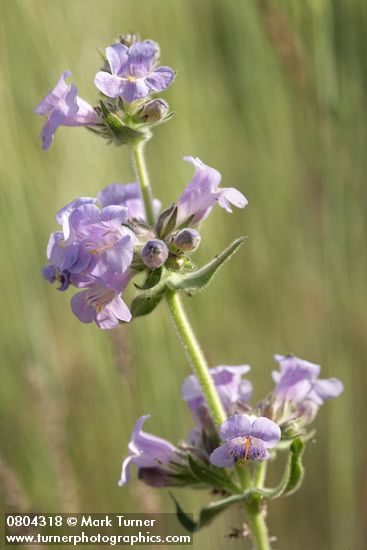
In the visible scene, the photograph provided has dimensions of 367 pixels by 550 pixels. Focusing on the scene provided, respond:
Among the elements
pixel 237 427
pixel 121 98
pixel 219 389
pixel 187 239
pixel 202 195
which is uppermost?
pixel 121 98

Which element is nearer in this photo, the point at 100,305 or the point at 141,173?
the point at 100,305

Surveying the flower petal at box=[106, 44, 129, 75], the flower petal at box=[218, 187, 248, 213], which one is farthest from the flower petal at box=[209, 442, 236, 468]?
the flower petal at box=[106, 44, 129, 75]

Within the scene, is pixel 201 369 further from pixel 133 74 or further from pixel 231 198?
pixel 133 74

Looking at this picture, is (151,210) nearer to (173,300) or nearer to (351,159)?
(173,300)

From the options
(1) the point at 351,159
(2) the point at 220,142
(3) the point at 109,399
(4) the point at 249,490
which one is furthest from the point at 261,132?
(4) the point at 249,490

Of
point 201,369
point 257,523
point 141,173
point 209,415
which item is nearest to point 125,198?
point 141,173

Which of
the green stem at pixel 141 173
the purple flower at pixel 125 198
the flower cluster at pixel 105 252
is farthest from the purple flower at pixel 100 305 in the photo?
the purple flower at pixel 125 198

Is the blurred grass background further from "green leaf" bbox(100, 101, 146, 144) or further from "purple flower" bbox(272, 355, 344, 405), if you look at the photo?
"green leaf" bbox(100, 101, 146, 144)
